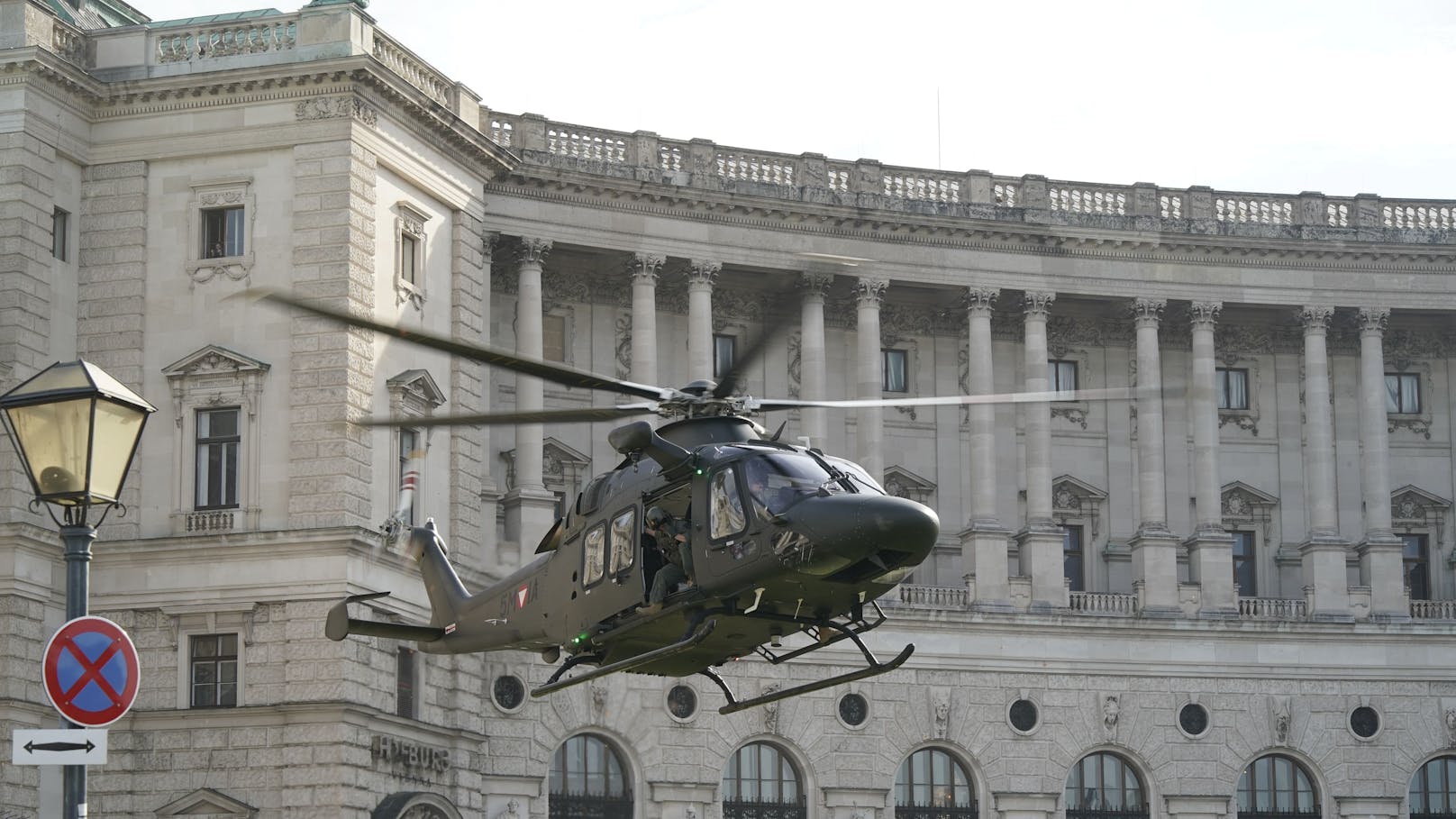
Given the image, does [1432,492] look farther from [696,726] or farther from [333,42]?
[333,42]

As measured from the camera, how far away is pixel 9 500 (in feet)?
203

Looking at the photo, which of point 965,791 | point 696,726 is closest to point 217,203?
point 696,726

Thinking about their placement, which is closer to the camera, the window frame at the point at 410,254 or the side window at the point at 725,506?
the side window at the point at 725,506

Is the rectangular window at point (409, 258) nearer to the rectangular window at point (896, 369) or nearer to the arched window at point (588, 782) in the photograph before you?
the arched window at point (588, 782)

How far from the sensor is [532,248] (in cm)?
7406

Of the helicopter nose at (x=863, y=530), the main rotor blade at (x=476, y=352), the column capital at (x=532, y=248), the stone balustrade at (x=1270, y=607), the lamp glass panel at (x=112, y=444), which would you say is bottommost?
the lamp glass panel at (x=112, y=444)

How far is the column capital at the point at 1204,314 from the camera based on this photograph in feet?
266

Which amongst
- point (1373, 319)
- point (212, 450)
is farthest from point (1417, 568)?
point (212, 450)

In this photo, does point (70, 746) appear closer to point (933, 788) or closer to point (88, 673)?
point (88, 673)

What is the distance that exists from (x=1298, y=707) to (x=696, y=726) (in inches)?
751

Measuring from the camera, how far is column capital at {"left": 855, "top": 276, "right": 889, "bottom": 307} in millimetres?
78375

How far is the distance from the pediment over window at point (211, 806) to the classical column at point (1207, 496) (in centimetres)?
3131

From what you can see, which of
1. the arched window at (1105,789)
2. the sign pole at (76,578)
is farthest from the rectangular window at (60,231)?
the sign pole at (76,578)

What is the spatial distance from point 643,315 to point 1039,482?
13.4 metres
